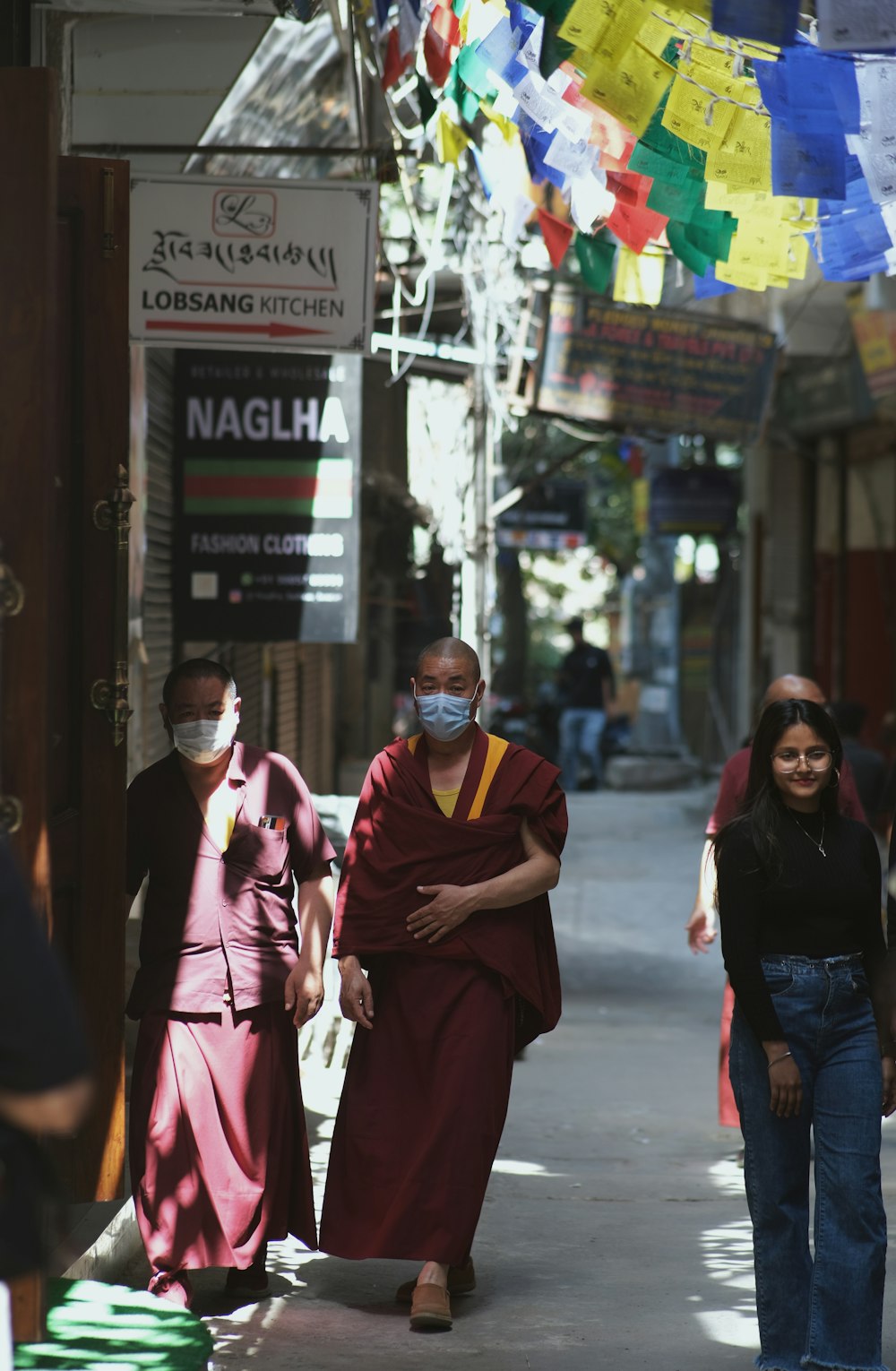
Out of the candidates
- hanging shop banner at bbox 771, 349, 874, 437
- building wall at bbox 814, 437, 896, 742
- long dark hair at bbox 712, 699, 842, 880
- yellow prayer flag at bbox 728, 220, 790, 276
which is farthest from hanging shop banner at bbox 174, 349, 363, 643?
building wall at bbox 814, 437, 896, 742

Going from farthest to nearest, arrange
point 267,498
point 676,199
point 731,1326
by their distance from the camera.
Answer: point 267,498, point 676,199, point 731,1326

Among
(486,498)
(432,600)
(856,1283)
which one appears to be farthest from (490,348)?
(856,1283)

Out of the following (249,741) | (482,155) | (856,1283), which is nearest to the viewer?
(856,1283)

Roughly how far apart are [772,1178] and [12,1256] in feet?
7.81

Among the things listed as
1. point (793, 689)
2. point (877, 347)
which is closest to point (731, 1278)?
point (793, 689)

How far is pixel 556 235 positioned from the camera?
22.8 feet

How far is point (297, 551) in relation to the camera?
8.22m

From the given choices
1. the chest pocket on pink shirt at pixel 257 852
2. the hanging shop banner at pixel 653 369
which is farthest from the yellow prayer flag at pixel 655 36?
the hanging shop banner at pixel 653 369

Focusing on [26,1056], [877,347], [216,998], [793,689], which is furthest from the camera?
[877,347]

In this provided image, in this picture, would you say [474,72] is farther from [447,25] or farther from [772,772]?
[772,772]

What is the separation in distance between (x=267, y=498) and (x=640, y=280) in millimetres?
1902

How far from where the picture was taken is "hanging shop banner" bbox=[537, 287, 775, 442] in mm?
11258

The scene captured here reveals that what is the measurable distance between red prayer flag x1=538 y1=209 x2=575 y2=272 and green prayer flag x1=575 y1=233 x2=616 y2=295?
53 millimetres

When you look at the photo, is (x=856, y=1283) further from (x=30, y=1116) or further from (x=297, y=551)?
(x=297, y=551)
